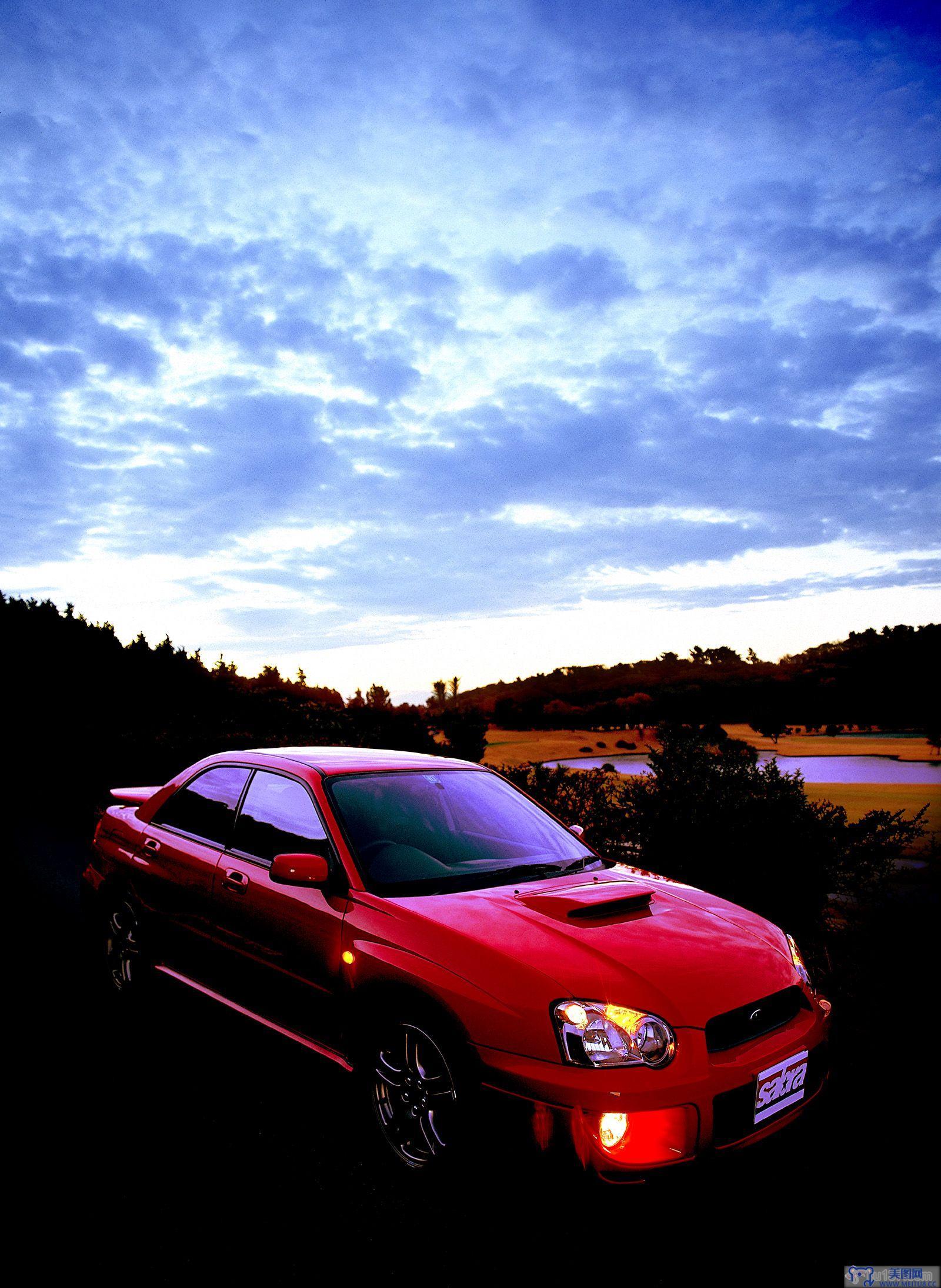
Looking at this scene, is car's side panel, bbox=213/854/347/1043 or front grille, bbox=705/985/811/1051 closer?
front grille, bbox=705/985/811/1051

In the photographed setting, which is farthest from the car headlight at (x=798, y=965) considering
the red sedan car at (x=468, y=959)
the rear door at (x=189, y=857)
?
the rear door at (x=189, y=857)

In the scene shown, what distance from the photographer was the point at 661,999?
2578 millimetres

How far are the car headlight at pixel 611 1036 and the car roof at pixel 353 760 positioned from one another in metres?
1.77

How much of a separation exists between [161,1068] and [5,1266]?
4.30ft

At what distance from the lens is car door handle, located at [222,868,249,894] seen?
12.2 ft

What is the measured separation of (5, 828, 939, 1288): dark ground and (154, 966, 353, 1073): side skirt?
2.2 inches

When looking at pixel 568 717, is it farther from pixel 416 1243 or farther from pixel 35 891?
pixel 416 1243

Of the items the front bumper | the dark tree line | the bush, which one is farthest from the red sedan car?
the dark tree line

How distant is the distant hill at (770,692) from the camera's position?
12.3 m

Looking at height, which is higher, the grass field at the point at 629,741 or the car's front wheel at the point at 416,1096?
the grass field at the point at 629,741

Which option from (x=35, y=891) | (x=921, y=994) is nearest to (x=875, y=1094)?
(x=921, y=994)

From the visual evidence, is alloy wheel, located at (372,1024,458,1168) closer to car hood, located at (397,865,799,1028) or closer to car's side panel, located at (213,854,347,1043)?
car's side panel, located at (213,854,347,1043)

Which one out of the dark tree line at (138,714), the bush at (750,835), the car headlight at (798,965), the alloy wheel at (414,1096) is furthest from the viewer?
the dark tree line at (138,714)

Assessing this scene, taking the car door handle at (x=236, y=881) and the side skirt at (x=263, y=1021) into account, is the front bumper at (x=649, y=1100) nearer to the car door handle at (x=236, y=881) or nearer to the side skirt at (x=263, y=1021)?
the side skirt at (x=263, y=1021)
